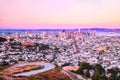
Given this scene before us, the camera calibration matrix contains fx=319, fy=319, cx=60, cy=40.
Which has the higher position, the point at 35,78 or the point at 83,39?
the point at 35,78

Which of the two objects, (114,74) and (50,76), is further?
(114,74)

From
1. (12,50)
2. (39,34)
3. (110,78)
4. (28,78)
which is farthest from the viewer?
(39,34)

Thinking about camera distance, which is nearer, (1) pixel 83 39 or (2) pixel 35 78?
(2) pixel 35 78

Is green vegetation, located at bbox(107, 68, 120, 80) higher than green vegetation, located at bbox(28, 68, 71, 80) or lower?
lower

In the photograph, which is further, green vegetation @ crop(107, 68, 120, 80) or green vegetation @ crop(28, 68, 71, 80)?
green vegetation @ crop(107, 68, 120, 80)

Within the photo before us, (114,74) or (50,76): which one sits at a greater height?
(50,76)

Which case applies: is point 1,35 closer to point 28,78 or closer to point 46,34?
point 46,34

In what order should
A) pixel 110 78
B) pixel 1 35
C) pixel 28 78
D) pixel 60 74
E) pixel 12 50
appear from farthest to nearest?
pixel 1 35, pixel 12 50, pixel 110 78, pixel 60 74, pixel 28 78

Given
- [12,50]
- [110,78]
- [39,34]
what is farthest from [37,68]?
[39,34]

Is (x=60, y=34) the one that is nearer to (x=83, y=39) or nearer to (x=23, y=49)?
(x=83, y=39)

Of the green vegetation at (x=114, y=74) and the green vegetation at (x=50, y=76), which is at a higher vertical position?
the green vegetation at (x=50, y=76)

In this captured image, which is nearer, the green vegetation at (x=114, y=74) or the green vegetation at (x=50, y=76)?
the green vegetation at (x=50, y=76)
